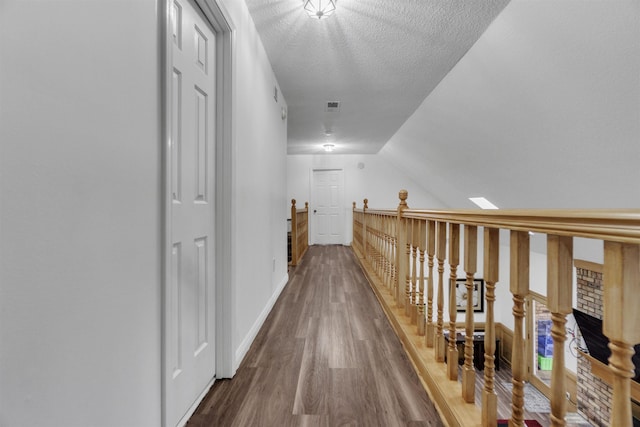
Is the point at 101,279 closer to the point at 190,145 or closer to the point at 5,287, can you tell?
the point at 5,287

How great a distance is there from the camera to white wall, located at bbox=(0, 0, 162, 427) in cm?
57

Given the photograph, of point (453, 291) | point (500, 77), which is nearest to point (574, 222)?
point (453, 291)

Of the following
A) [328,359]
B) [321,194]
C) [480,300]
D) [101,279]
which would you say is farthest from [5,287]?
[480,300]

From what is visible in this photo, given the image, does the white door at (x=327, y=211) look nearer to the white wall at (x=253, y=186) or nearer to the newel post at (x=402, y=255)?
the white wall at (x=253, y=186)

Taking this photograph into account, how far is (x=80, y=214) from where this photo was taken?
72 centimetres

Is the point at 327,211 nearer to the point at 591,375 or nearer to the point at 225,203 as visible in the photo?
the point at 591,375

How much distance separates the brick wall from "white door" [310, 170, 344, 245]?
467cm

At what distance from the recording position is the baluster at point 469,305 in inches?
45.9

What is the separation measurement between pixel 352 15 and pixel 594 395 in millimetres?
5943

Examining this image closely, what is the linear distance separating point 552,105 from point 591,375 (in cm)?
431

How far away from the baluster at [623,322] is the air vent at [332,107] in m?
3.86

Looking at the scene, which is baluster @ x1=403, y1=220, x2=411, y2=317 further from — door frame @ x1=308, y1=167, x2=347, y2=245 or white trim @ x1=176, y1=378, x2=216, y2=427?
door frame @ x1=308, y1=167, x2=347, y2=245

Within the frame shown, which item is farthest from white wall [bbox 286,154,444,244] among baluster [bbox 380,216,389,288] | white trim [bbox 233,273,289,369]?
white trim [bbox 233,273,289,369]

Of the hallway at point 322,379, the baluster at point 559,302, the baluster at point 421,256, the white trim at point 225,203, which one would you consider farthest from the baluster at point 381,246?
the baluster at point 559,302
